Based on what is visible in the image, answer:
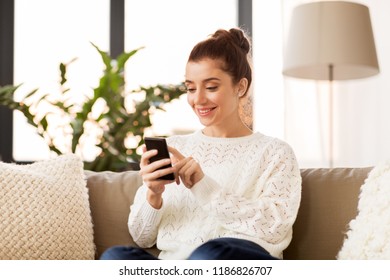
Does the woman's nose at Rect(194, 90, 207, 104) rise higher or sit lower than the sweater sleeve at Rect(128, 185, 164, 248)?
higher

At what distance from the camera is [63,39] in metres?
3.33

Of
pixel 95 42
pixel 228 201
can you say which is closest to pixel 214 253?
pixel 228 201

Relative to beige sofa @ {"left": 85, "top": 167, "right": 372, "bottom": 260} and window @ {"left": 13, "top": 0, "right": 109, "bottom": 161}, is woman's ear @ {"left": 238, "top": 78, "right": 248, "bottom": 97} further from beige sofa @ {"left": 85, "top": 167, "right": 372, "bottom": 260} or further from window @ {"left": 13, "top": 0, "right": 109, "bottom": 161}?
window @ {"left": 13, "top": 0, "right": 109, "bottom": 161}

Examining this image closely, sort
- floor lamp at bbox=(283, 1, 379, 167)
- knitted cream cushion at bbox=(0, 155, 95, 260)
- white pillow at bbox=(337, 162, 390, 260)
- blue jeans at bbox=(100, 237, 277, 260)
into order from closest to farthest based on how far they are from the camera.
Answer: blue jeans at bbox=(100, 237, 277, 260), white pillow at bbox=(337, 162, 390, 260), knitted cream cushion at bbox=(0, 155, 95, 260), floor lamp at bbox=(283, 1, 379, 167)

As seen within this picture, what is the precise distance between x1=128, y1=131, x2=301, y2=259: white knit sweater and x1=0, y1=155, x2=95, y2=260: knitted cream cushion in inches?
5.6

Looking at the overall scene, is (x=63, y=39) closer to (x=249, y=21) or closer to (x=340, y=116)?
(x=249, y=21)

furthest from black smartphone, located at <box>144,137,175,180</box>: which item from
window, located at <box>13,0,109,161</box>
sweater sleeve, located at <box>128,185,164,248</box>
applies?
window, located at <box>13,0,109,161</box>

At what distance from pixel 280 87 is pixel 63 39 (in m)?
1.29

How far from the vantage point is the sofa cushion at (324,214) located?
1451mm

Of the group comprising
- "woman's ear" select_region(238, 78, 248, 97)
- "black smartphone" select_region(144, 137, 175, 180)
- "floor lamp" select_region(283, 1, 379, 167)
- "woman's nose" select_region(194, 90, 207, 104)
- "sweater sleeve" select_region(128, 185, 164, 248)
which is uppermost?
"floor lamp" select_region(283, 1, 379, 167)

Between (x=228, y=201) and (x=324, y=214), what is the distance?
11.8 inches

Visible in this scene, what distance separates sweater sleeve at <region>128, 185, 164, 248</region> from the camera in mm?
Answer: 1432
